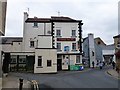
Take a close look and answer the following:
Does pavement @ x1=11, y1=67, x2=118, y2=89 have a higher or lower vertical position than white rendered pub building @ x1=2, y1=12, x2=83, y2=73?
lower

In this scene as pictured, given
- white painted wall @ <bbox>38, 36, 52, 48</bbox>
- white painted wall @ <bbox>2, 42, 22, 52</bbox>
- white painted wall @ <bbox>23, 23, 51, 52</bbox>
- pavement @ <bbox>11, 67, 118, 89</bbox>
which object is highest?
white painted wall @ <bbox>23, 23, 51, 52</bbox>

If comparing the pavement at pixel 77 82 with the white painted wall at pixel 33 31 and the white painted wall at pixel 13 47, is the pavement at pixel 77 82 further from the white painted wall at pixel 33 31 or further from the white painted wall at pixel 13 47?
the white painted wall at pixel 33 31

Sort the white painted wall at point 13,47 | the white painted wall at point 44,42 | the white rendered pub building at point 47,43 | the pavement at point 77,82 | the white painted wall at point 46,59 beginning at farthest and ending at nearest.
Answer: the white painted wall at point 13,47
the white rendered pub building at point 47,43
the white painted wall at point 44,42
the white painted wall at point 46,59
the pavement at point 77,82

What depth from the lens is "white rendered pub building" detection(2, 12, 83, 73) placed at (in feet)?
120

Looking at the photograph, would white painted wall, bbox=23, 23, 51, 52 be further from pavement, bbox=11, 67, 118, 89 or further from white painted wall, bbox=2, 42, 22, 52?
pavement, bbox=11, 67, 118, 89

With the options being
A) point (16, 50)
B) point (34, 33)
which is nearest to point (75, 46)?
point (34, 33)

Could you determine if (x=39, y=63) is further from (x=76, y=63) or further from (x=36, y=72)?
(x=76, y=63)

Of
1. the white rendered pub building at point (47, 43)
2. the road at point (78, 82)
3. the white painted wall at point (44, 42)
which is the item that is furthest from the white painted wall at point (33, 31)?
the road at point (78, 82)

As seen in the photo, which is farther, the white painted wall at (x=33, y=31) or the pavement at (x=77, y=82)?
the white painted wall at (x=33, y=31)

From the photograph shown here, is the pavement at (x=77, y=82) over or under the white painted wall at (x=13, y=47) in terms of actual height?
under

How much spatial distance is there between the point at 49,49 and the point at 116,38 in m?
14.8

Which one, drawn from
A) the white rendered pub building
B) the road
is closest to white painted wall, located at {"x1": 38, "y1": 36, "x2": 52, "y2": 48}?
the white rendered pub building

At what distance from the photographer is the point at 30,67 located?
36.7m

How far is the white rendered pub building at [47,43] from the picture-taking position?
36688 mm
